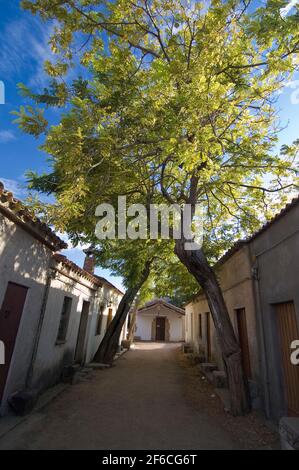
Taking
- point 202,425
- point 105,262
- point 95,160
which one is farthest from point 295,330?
point 105,262

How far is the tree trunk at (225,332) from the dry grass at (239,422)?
0.26 meters

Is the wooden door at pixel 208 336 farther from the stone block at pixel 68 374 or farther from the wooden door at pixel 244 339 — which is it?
the stone block at pixel 68 374

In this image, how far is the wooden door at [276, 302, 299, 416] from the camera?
14.9 ft

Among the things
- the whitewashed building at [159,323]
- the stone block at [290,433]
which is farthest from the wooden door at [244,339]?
the whitewashed building at [159,323]

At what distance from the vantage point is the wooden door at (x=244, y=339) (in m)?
6.82

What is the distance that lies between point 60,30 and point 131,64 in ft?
4.95

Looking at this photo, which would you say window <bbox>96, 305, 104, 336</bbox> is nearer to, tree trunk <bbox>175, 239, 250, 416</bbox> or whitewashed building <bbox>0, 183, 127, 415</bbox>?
whitewashed building <bbox>0, 183, 127, 415</bbox>

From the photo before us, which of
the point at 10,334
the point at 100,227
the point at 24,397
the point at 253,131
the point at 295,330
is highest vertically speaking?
the point at 253,131

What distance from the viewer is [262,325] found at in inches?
220

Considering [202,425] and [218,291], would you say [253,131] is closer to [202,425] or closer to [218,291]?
[218,291]

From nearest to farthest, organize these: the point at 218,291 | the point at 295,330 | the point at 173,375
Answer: the point at 295,330 → the point at 218,291 → the point at 173,375

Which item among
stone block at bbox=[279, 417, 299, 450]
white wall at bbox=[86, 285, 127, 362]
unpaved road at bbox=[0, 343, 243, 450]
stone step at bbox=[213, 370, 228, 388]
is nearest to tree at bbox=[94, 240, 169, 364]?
white wall at bbox=[86, 285, 127, 362]

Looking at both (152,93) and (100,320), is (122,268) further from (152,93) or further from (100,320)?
(152,93)

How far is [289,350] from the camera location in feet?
15.7
